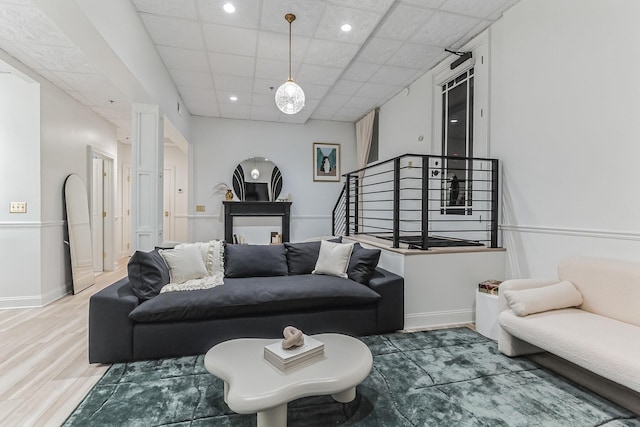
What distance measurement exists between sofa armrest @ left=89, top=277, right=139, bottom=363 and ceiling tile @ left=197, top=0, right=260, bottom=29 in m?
2.64

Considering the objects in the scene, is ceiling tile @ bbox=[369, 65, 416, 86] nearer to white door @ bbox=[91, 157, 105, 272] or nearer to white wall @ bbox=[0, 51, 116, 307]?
white wall @ bbox=[0, 51, 116, 307]

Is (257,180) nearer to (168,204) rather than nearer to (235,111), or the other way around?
(235,111)

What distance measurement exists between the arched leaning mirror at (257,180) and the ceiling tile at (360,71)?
2487 mm

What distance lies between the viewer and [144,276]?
8.33 ft

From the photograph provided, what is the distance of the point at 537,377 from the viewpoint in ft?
7.06

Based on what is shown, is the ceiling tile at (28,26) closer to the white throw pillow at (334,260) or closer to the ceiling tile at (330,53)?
the ceiling tile at (330,53)

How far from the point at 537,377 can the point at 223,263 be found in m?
2.70

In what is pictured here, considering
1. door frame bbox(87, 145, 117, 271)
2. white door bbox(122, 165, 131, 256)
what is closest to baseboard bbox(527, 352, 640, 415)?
door frame bbox(87, 145, 117, 271)

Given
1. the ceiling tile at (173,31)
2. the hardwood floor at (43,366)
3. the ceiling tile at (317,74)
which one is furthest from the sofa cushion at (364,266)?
the ceiling tile at (173,31)

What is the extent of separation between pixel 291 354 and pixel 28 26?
3386mm

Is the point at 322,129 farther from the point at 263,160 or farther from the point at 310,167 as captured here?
the point at 263,160

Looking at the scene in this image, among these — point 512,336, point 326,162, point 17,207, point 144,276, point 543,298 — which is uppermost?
point 326,162

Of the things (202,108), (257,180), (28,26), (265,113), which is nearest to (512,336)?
(28,26)

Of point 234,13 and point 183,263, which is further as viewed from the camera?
point 234,13
